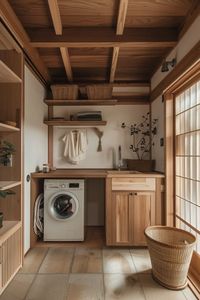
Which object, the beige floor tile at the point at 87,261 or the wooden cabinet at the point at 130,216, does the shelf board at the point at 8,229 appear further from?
the wooden cabinet at the point at 130,216

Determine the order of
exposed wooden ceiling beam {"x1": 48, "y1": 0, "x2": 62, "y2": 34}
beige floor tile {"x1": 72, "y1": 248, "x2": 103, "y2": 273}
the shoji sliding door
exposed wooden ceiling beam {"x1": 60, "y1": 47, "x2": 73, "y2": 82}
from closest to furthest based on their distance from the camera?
exposed wooden ceiling beam {"x1": 48, "y1": 0, "x2": 62, "y2": 34} < the shoji sliding door < beige floor tile {"x1": 72, "y1": 248, "x2": 103, "y2": 273} < exposed wooden ceiling beam {"x1": 60, "y1": 47, "x2": 73, "y2": 82}

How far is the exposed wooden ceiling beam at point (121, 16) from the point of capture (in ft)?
5.91

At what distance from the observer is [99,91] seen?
11.1 ft

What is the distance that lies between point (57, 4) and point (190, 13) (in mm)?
1200

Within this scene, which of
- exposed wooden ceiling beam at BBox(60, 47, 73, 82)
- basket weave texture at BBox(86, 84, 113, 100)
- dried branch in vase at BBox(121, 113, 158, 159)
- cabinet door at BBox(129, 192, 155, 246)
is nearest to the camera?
exposed wooden ceiling beam at BBox(60, 47, 73, 82)

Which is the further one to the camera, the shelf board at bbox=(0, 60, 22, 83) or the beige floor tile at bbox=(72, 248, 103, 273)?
the beige floor tile at bbox=(72, 248, 103, 273)

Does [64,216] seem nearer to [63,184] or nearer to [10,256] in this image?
[63,184]

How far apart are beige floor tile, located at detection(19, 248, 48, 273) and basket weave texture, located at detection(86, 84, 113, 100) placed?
7.46 feet

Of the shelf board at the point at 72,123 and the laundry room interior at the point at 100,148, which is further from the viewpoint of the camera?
the shelf board at the point at 72,123

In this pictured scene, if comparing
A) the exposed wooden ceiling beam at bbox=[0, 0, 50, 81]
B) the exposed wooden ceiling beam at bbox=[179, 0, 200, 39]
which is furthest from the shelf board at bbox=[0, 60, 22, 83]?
the exposed wooden ceiling beam at bbox=[179, 0, 200, 39]

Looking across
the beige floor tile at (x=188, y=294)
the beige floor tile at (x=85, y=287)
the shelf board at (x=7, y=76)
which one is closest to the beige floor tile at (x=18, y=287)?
the beige floor tile at (x=85, y=287)

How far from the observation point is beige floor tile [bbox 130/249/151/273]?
2.33 m

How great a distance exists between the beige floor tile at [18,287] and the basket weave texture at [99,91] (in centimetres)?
249

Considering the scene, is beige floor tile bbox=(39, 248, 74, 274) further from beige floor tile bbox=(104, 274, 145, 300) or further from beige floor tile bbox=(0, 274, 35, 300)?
beige floor tile bbox=(104, 274, 145, 300)
